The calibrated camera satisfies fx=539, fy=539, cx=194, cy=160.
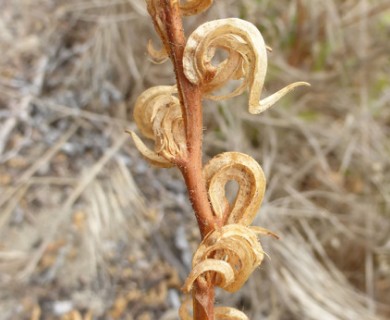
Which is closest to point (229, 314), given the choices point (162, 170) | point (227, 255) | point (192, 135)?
point (227, 255)

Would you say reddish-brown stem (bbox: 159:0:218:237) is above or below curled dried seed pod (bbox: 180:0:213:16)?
below

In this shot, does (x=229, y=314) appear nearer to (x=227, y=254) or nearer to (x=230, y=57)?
(x=227, y=254)

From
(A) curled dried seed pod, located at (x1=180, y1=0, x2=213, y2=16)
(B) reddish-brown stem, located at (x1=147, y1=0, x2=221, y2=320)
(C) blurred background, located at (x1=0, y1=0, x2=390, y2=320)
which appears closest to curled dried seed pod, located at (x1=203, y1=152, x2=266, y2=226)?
(B) reddish-brown stem, located at (x1=147, y1=0, x2=221, y2=320)

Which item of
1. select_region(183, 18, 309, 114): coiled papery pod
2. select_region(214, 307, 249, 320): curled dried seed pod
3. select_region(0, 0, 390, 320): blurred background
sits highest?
select_region(183, 18, 309, 114): coiled papery pod

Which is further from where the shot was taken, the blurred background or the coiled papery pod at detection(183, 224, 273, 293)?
the blurred background

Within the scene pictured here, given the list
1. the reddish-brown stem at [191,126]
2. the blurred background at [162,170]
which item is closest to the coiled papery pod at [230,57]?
the reddish-brown stem at [191,126]

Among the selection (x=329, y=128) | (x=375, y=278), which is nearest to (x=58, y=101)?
(x=329, y=128)

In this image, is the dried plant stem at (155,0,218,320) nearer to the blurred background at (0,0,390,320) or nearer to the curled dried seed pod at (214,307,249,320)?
the curled dried seed pod at (214,307,249,320)
